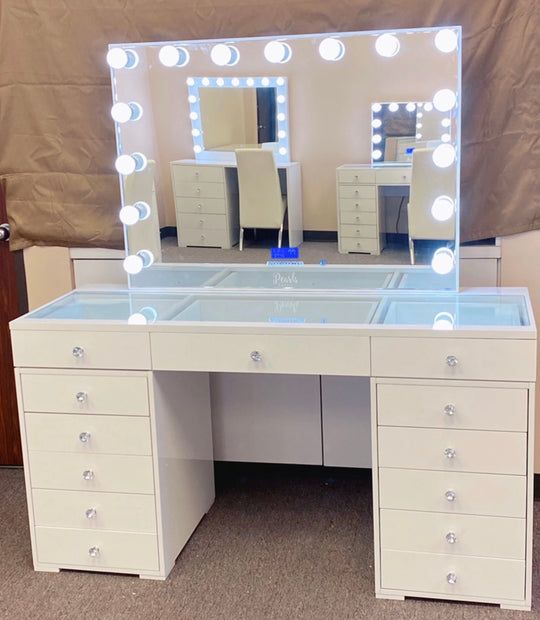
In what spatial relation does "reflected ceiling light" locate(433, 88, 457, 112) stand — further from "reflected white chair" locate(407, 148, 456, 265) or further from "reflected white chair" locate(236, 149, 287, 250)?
"reflected white chair" locate(236, 149, 287, 250)

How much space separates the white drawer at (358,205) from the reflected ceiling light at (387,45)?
0.40m

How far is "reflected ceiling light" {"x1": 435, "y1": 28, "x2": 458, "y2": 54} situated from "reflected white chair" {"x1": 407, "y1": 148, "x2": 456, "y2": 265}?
10.6 inches

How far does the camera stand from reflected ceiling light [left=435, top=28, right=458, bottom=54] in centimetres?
218

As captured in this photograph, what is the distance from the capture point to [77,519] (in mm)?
2264

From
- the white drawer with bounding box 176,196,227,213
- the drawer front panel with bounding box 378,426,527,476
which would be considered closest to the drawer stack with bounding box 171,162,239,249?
the white drawer with bounding box 176,196,227,213

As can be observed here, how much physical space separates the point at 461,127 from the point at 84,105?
Result: 44.6 inches

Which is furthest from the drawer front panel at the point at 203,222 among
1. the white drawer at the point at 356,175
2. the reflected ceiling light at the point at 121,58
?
the reflected ceiling light at the point at 121,58

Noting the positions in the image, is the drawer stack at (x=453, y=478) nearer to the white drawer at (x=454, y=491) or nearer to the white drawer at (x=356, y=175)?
the white drawer at (x=454, y=491)

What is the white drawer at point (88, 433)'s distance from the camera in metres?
2.19

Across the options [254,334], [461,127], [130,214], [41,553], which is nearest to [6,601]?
[41,553]

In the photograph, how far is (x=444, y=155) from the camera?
224cm

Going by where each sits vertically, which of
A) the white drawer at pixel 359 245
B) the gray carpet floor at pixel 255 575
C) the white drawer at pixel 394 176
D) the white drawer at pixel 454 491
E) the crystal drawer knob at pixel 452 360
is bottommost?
the gray carpet floor at pixel 255 575

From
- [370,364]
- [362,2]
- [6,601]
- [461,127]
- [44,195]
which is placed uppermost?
[362,2]

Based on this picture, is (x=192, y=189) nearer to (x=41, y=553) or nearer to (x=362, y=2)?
(x=362, y=2)
